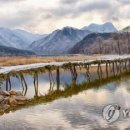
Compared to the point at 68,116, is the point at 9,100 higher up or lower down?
higher up

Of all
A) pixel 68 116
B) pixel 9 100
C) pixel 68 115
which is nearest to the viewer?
pixel 68 116

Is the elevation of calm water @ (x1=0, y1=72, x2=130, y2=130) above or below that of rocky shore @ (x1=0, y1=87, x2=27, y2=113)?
below

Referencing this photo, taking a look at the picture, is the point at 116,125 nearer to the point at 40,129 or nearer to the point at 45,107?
the point at 40,129

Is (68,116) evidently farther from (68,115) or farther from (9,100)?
(9,100)

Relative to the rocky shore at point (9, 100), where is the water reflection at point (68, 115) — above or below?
below

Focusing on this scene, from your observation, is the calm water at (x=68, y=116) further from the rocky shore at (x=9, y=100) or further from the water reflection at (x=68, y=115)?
the rocky shore at (x=9, y=100)

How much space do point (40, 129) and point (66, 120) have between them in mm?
3716

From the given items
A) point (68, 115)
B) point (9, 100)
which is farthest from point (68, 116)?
point (9, 100)

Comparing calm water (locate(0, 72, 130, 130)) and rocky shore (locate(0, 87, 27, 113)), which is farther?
rocky shore (locate(0, 87, 27, 113))

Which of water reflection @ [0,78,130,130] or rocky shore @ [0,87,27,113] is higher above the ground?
rocky shore @ [0,87,27,113]

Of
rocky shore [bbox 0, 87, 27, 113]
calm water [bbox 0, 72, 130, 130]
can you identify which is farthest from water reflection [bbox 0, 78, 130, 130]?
rocky shore [bbox 0, 87, 27, 113]

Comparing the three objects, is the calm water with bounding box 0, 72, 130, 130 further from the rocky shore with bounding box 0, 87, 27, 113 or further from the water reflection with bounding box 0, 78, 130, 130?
the rocky shore with bounding box 0, 87, 27, 113

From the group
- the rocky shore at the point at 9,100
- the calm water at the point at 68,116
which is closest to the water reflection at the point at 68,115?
the calm water at the point at 68,116

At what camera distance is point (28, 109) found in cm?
4106
